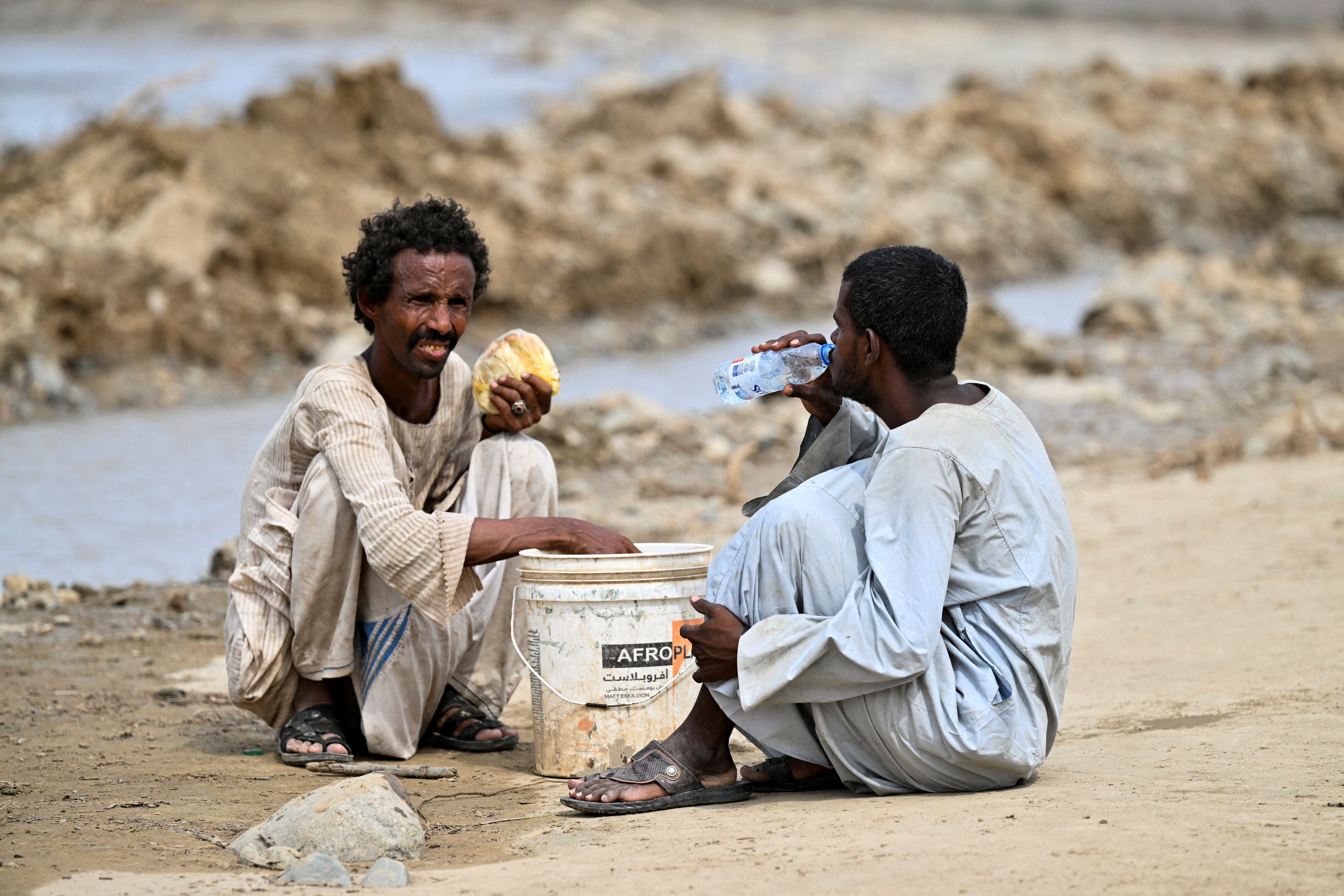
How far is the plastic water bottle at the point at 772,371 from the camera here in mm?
3109

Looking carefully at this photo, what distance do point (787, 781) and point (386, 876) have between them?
0.96 metres

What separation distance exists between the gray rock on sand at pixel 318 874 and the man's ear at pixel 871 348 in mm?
1354

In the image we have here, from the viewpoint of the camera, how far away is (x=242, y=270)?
1270 centimetres

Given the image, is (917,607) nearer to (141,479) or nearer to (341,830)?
(341,830)

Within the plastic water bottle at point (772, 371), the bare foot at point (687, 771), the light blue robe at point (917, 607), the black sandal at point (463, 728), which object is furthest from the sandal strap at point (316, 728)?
the plastic water bottle at point (772, 371)

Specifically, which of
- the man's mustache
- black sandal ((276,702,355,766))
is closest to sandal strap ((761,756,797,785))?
black sandal ((276,702,355,766))

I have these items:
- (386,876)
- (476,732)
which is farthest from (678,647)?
(386,876)

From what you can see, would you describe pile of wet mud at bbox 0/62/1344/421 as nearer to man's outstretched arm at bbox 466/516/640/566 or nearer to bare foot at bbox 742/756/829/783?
man's outstretched arm at bbox 466/516/640/566

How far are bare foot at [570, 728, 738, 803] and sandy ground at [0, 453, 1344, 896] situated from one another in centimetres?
6

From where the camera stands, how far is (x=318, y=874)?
2457mm

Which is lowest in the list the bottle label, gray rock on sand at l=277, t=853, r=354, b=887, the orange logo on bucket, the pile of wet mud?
gray rock on sand at l=277, t=853, r=354, b=887

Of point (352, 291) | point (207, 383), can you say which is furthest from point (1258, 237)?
point (352, 291)

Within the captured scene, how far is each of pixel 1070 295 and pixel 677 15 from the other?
116ft

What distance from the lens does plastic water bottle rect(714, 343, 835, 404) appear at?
311 centimetres
